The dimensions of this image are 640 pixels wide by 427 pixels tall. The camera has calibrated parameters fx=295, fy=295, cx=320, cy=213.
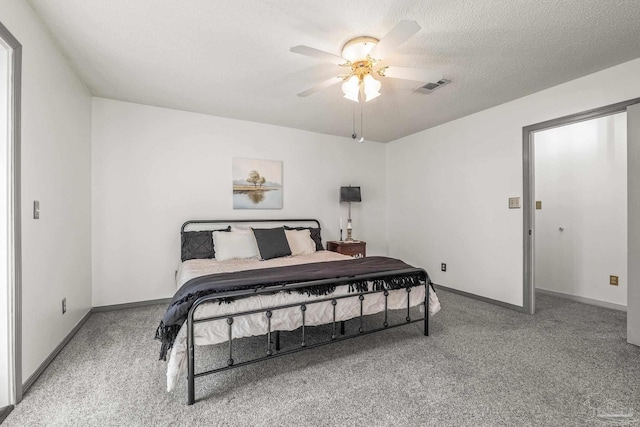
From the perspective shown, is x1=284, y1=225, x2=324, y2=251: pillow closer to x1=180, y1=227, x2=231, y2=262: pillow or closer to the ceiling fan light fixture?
x1=180, y1=227, x2=231, y2=262: pillow

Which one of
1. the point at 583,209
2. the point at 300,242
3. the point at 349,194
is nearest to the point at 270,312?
the point at 300,242

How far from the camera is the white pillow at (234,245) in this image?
3.46m

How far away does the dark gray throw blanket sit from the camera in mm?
1864

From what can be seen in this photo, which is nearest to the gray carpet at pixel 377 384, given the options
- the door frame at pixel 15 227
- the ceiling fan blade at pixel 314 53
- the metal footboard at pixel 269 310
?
the metal footboard at pixel 269 310

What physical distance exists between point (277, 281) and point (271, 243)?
1.45 meters

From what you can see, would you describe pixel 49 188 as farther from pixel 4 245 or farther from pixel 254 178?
pixel 254 178

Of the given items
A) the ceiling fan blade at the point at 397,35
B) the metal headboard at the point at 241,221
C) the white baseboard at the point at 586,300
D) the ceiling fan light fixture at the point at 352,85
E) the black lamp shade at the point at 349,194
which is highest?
the ceiling fan blade at the point at 397,35

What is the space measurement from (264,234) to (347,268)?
1432 millimetres

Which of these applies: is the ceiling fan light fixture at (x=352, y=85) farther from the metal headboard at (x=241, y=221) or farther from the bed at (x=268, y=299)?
the metal headboard at (x=241, y=221)

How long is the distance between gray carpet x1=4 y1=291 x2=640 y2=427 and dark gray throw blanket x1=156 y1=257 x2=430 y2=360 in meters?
0.43

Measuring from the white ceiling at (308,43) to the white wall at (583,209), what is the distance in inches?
53.8

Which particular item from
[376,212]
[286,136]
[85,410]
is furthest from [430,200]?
[85,410]

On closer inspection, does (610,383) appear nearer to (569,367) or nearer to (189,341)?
(569,367)

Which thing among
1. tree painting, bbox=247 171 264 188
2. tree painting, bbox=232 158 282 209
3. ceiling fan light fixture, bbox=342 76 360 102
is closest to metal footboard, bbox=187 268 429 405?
ceiling fan light fixture, bbox=342 76 360 102
